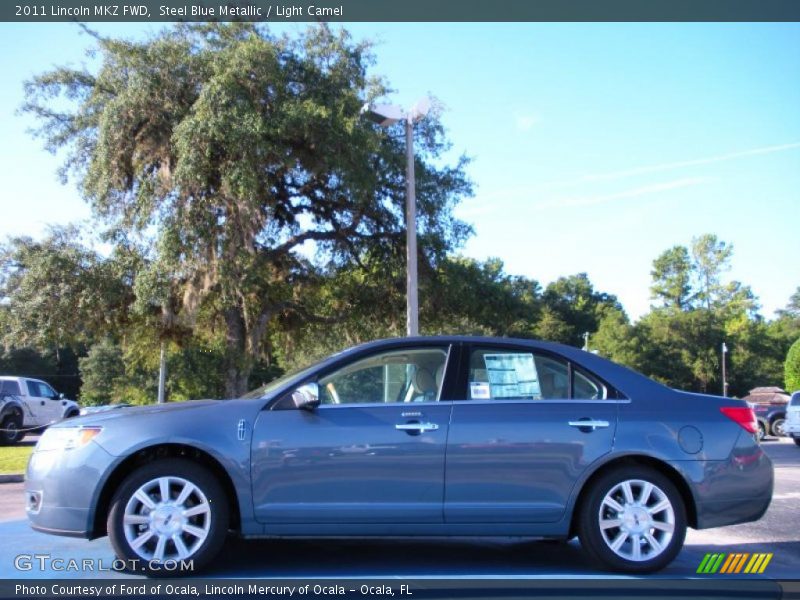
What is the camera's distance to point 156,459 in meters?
4.96

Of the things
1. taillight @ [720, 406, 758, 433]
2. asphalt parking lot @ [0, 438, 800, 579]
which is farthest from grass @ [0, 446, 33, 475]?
taillight @ [720, 406, 758, 433]

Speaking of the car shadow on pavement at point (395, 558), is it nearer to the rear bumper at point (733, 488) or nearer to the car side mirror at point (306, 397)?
the rear bumper at point (733, 488)

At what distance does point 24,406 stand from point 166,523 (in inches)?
790

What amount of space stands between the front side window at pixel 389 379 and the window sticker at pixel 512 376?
343mm

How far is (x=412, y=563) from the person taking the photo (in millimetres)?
5379

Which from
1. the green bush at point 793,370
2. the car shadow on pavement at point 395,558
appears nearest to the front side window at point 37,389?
the car shadow on pavement at point 395,558

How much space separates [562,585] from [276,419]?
6.79 feet

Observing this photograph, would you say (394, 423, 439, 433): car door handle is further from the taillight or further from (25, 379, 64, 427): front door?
(25, 379, 64, 427): front door

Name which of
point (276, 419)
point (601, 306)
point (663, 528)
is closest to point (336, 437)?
point (276, 419)

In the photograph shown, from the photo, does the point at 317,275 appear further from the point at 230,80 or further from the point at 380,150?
the point at 230,80

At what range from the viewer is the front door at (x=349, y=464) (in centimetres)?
490

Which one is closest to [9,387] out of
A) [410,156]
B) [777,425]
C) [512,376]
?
[410,156]

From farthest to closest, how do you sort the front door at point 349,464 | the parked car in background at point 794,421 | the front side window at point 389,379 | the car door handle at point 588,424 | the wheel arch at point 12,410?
the wheel arch at point 12,410
the parked car in background at point 794,421
the front side window at point 389,379
the car door handle at point 588,424
the front door at point 349,464

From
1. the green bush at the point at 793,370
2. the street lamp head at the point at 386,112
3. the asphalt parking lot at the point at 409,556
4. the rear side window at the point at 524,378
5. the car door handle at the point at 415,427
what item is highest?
the street lamp head at the point at 386,112
